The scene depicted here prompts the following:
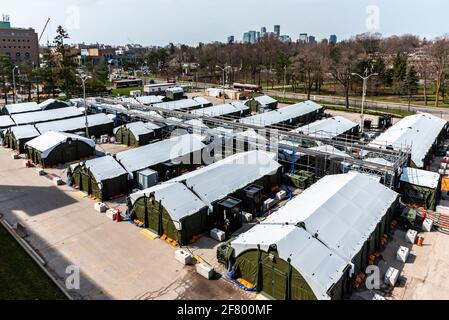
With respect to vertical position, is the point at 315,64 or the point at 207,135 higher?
the point at 315,64

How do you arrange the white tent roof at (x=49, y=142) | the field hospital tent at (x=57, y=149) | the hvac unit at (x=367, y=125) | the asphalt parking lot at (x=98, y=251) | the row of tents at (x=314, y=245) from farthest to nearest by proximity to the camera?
the hvac unit at (x=367, y=125) < the field hospital tent at (x=57, y=149) < the white tent roof at (x=49, y=142) < the asphalt parking lot at (x=98, y=251) < the row of tents at (x=314, y=245)

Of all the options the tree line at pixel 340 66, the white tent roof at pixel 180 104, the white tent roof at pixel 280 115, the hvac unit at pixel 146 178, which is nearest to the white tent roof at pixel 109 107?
the white tent roof at pixel 180 104

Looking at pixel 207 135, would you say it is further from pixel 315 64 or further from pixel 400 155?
pixel 315 64

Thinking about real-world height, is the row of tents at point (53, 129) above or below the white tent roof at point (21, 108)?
below

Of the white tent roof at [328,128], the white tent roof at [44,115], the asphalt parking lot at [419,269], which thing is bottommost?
the asphalt parking lot at [419,269]

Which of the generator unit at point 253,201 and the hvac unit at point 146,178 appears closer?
the generator unit at point 253,201

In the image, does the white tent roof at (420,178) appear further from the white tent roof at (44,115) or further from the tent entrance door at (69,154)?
the white tent roof at (44,115)

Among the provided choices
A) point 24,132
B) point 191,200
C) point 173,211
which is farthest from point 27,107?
point 173,211

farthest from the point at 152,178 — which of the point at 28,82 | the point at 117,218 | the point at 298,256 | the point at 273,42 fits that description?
the point at 273,42
